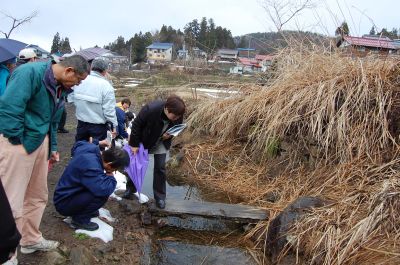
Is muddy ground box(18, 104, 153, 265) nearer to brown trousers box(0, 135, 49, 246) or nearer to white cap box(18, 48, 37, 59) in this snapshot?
brown trousers box(0, 135, 49, 246)

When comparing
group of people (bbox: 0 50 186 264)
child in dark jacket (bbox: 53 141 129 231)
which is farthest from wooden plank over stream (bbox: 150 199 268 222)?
child in dark jacket (bbox: 53 141 129 231)

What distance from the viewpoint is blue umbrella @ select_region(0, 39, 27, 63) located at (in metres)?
4.41

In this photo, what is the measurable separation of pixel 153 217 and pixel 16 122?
235 cm

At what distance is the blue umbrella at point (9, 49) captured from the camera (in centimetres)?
441

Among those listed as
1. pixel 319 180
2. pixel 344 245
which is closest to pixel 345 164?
pixel 319 180

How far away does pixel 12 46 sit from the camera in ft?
16.8

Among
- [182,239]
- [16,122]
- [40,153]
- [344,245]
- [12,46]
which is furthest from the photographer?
[12,46]

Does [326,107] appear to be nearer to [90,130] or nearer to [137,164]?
[137,164]

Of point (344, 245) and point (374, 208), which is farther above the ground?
point (374, 208)

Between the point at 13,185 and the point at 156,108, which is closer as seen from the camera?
the point at 13,185

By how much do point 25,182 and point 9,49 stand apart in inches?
110

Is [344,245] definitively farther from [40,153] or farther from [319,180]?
[40,153]

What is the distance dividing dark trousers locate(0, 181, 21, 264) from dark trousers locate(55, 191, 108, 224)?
210 cm

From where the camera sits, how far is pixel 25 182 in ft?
8.96
